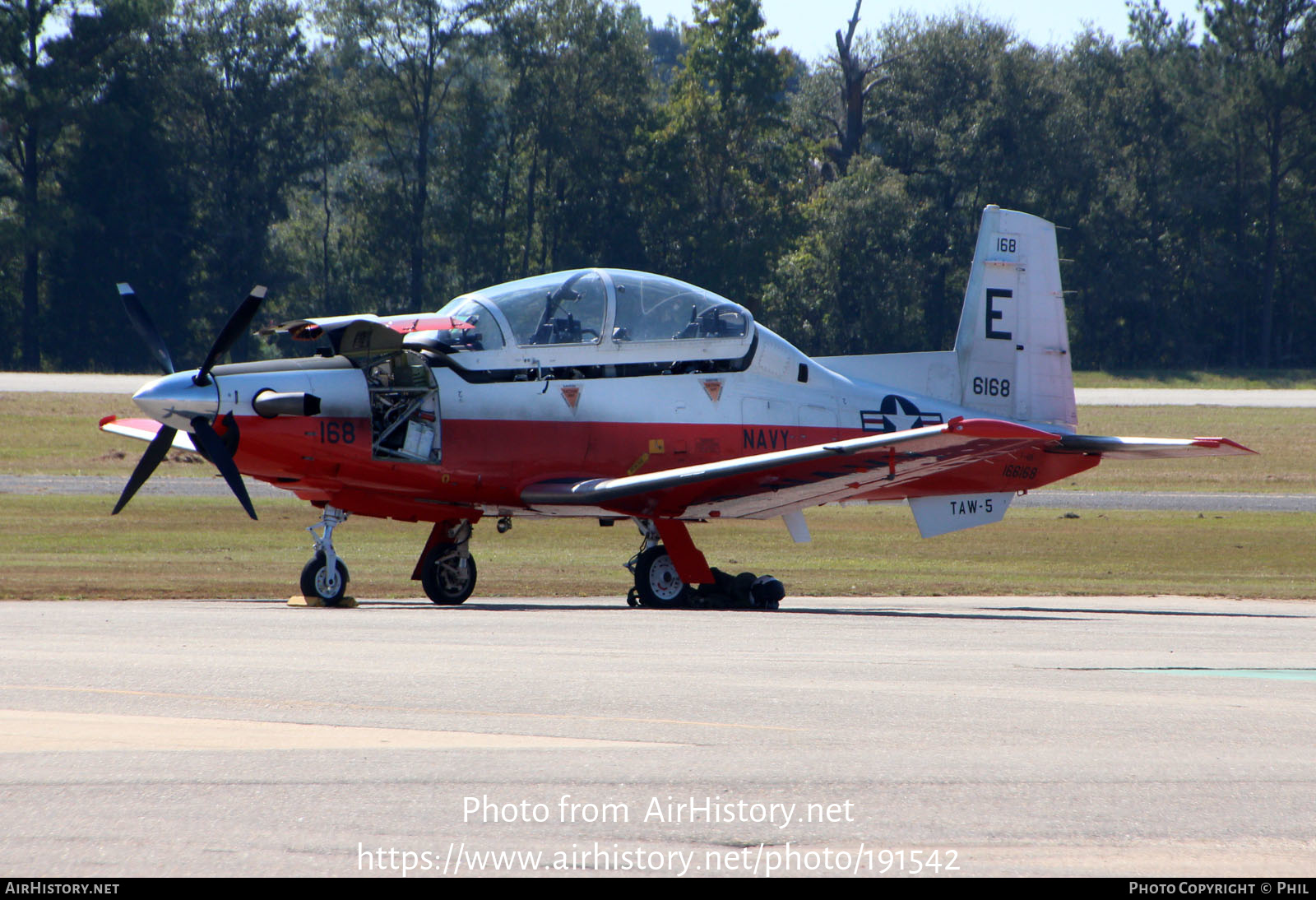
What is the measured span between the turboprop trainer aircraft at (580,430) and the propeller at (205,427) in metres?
0.03

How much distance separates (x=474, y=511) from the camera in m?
15.7

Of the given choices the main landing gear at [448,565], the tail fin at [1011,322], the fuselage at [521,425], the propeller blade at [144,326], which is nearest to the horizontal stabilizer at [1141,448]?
the fuselage at [521,425]

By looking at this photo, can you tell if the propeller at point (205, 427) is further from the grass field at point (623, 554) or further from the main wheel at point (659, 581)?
the main wheel at point (659, 581)

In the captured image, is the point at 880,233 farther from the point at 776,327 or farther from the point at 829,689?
the point at 829,689

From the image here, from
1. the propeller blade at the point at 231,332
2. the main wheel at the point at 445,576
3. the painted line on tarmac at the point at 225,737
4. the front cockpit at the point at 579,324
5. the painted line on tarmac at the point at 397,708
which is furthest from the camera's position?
the main wheel at the point at 445,576

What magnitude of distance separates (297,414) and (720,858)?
970cm

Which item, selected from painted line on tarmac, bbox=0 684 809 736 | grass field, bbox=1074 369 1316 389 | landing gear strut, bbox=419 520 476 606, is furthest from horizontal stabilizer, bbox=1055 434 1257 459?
grass field, bbox=1074 369 1316 389

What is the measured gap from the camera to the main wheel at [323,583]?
14484 millimetres

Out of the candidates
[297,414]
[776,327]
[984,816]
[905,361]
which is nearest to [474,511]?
[297,414]

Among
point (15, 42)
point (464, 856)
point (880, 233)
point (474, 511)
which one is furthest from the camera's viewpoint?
point (880, 233)

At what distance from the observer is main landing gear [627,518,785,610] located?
51.1 ft

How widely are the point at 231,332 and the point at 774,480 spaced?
575 centimetres

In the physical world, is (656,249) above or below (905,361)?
above

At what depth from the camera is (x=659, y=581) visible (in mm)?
15719
